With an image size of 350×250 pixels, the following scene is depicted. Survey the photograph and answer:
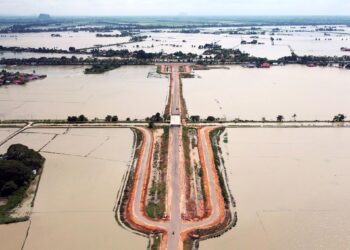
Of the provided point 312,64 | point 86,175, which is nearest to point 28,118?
point 86,175

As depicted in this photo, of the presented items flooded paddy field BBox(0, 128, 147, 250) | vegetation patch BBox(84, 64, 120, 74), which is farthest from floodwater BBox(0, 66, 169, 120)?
flooded paddy field BBox(0, 128, 147, 250)

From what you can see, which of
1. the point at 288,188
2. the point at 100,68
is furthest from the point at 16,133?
the point at 100,68

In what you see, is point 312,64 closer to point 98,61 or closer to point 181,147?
point 98,61

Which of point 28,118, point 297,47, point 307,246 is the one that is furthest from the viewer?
point 297,47

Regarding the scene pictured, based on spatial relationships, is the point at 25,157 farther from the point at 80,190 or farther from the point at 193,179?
the point at 193,179

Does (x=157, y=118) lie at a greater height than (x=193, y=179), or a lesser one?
greater

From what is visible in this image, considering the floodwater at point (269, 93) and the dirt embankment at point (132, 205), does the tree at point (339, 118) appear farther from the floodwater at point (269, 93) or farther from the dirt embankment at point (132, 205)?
the dirt embankment at point (132, 205)
